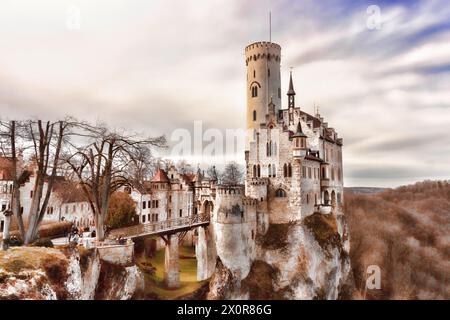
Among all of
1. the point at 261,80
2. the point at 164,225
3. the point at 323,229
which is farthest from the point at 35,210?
the point at 261,80

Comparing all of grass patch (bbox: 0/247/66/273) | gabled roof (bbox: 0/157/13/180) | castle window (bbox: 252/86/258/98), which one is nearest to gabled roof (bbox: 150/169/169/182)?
castle window (bbox: 252/86/258/98)

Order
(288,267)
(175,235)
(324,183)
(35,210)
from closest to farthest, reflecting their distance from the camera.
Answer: (35,210) < (175,235) < (288,267) < (324,183)

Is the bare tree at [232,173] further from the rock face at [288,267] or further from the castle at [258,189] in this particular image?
the rock face at [288,267]

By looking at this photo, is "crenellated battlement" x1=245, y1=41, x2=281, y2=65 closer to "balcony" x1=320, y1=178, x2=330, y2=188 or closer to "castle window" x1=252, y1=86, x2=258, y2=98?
"castle window" x1=252, y1=86, x2=258, y2=98

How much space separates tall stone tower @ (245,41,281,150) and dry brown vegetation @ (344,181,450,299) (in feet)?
72.7

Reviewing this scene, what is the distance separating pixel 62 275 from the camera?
16.4 meters

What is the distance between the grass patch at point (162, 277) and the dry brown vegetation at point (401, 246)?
Result: 2054cm

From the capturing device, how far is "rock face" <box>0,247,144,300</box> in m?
14.7

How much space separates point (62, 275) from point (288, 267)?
2201 cm

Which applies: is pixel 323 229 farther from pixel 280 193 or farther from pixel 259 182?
pixel 259 182

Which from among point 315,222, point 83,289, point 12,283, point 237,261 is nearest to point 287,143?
point 315,222

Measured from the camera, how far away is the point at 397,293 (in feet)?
139

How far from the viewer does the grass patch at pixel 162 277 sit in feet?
89.0

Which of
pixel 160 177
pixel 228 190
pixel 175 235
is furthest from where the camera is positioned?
pixel 160 177
